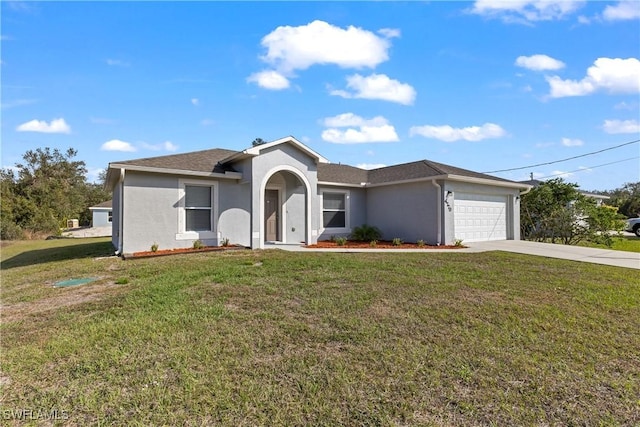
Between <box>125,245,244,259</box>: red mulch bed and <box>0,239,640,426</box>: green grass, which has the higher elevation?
<box>125,245,244,259</box>: red mulch bed

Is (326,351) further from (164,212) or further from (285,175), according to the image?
(285,175)

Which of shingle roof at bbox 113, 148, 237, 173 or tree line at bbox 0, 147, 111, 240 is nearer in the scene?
shingle roof at bbox 113, 148, 237, 173

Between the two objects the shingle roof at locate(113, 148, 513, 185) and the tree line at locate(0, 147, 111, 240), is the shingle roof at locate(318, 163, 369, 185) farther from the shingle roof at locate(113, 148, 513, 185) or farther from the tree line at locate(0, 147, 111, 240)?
the tree line at locate(0, 147, 111, 240)

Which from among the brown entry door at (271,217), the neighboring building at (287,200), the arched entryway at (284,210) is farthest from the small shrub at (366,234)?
the brown entry door at (271,217)

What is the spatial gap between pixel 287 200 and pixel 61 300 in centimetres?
932

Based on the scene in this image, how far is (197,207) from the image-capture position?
40.2ft

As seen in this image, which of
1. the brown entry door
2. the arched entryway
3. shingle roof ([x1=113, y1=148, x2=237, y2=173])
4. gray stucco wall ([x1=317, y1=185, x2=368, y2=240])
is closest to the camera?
shingle roof ([x1=113, y1=148, x2=237, y2=173])

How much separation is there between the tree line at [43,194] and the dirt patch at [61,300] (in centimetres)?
2549

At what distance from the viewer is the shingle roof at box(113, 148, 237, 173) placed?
11.4m

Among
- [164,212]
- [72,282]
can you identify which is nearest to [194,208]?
[164,212]

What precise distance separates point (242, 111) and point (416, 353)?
618 inches

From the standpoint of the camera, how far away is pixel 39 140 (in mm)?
40094

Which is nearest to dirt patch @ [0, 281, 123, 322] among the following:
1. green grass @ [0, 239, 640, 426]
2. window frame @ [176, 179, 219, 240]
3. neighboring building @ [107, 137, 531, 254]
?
green grass @ [0, 239, 640, 426]

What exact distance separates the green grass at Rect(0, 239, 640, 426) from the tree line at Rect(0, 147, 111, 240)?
90.1 feet
